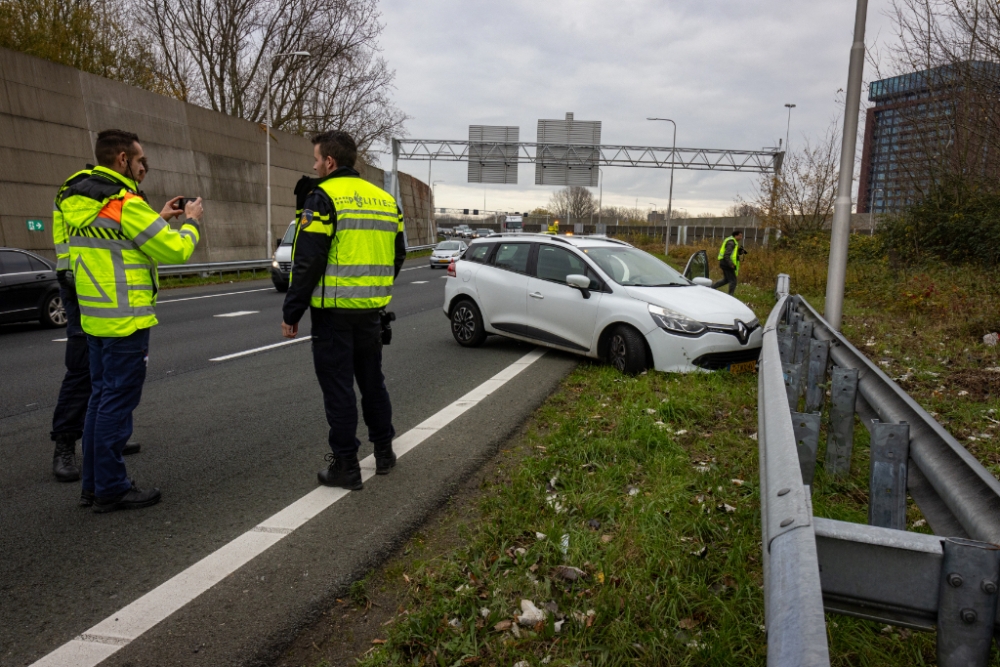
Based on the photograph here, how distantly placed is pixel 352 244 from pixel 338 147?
1.99ft

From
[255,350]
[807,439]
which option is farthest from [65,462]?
[255,350]

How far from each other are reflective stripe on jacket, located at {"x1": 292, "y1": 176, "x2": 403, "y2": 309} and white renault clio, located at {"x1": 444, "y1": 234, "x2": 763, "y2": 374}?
4023mm

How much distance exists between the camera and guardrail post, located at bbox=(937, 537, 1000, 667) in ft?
5.29

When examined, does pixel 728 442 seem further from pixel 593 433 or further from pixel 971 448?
pixel 971 448

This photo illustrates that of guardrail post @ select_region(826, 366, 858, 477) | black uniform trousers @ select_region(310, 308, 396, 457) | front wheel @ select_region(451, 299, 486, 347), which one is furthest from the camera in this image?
front wheel @ select_region(451, 299, 486, 347)

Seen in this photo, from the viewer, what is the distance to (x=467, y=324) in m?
9.95

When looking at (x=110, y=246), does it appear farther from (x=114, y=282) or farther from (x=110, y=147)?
(x=110, y=147)

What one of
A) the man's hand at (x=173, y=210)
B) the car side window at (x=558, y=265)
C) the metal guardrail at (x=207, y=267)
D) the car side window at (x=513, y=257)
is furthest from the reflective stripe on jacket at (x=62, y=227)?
the metal guardrail at (x=207, y=267)

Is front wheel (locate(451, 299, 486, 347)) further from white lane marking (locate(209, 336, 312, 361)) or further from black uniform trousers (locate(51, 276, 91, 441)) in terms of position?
black uniform trousers (locate(51, 276, 91, 441))

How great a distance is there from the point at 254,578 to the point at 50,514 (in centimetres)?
157

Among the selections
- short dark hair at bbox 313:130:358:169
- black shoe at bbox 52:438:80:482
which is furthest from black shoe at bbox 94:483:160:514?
short dark hair at bbox 313:130:358:169

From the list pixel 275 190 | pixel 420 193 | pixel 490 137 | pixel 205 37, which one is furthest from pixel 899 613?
pixel 420 193

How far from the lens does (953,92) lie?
17234mm

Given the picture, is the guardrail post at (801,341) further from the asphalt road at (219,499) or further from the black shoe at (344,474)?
the black shoe at (344,474)
